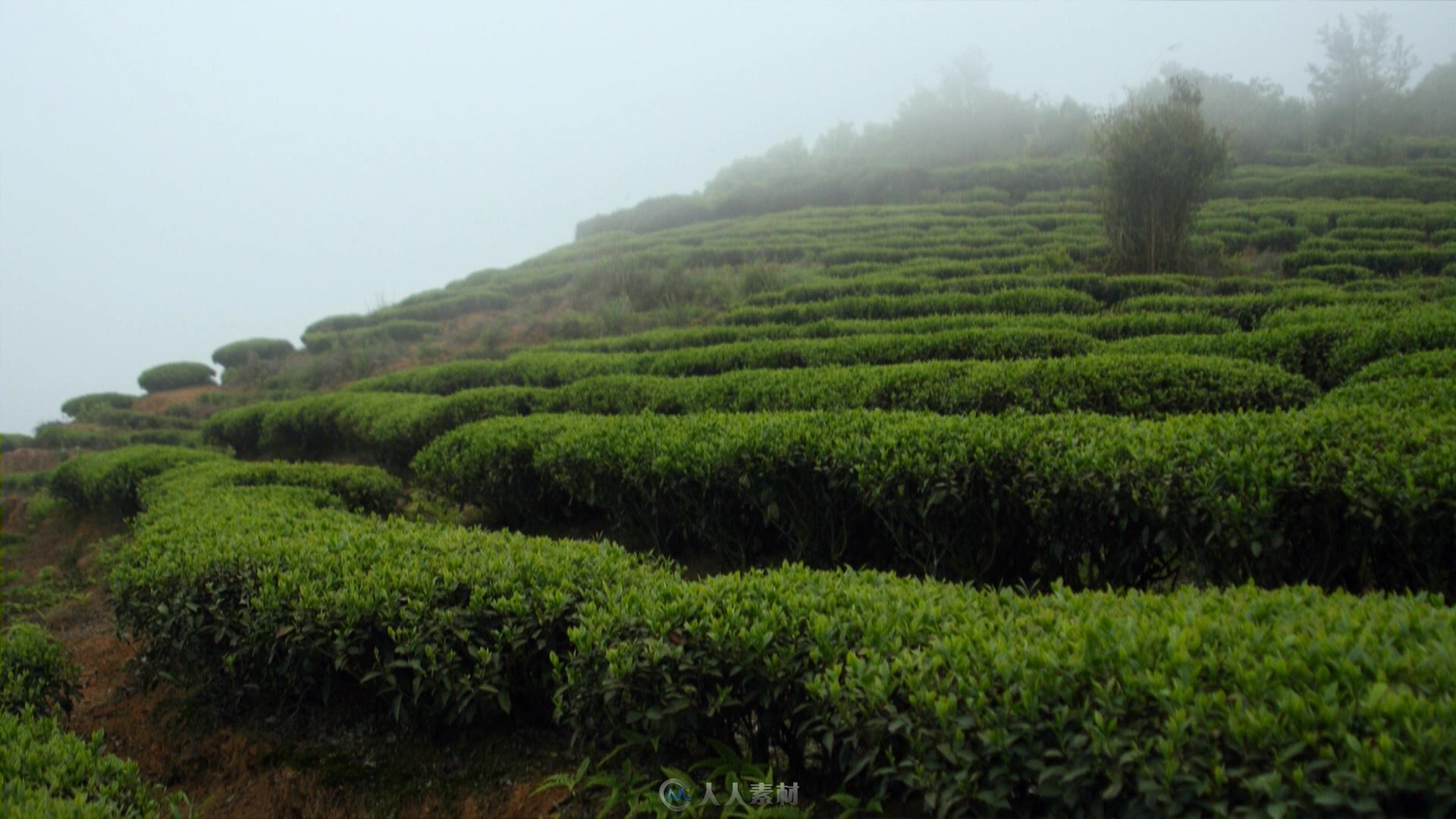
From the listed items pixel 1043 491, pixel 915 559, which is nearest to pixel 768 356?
pixel 915 559

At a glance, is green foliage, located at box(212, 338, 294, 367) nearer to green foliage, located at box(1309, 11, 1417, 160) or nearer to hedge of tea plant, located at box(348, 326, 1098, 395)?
hedge of tea plant, located at box(348, 326, 1098, 395)

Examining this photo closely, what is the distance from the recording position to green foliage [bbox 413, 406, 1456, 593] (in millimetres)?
4500

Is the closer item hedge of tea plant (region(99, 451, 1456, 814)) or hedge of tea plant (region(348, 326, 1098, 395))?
hedge of tea plant (region(99, 451, 1456, 814))

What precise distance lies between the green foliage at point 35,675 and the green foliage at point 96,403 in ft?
65.2

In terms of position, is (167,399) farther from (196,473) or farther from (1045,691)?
(1045,691)

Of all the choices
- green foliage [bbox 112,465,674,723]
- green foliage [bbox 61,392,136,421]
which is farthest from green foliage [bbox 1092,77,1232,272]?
green foliage [bbox 61,392,136,421]

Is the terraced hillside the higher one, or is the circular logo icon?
the terraced hillside

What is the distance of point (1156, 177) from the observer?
1550 centimetres

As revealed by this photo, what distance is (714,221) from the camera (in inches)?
1363

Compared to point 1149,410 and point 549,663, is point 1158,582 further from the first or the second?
point 549,663

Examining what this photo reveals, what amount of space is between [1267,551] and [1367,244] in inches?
530

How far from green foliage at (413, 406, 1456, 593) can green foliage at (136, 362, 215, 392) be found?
71.0 ft

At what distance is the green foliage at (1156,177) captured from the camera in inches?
609

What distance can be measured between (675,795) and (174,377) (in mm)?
26640
